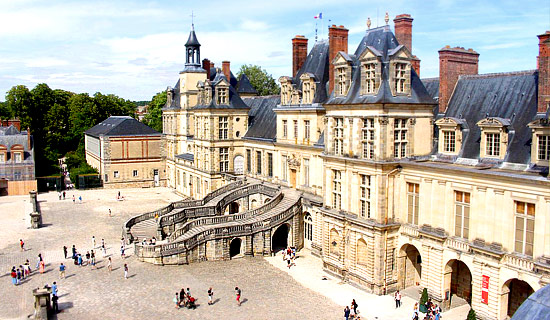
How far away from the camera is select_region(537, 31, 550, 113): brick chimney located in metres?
22.8

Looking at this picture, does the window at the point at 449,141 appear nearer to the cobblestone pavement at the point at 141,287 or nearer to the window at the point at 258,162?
the cobblestone pavement at the point at 141,287

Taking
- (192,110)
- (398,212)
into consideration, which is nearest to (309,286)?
(398,212)

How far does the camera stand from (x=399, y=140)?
27422 millimetres

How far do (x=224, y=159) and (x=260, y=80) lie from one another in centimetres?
3621

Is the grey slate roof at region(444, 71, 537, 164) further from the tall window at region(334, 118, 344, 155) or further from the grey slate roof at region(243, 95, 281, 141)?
the grey slate roof at region(243, 95, 281, 141)

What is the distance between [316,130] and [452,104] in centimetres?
1141

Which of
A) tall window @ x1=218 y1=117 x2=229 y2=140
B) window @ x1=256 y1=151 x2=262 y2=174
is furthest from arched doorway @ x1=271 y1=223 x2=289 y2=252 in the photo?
tall window @ x1=218 y1=117 x2=229 y2=140

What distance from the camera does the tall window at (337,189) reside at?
2984cm

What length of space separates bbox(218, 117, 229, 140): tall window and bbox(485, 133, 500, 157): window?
2931 centimetres

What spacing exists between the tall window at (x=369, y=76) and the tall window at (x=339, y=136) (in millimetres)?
2572

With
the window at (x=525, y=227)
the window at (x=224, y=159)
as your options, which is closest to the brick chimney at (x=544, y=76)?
the window at (x=525, y=227)

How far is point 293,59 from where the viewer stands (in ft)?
143

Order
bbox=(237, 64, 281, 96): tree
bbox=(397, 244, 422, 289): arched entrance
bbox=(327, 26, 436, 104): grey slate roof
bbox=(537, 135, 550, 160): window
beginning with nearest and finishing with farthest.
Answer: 1. bbox=(537, 135, 550, 160): window
2. bbox=(327, 26, 436, 104): grey slate roof
3. bbox=(397, 244, 422, 289): arched entrance
4. bbox=(237, 64, 281, 96): tree

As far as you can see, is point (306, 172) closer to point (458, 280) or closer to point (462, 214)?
point (458, 280)
